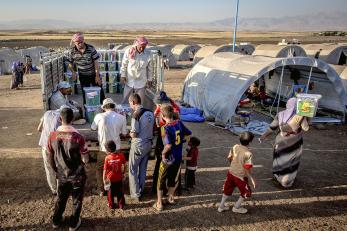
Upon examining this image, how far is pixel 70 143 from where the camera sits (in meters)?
5.41

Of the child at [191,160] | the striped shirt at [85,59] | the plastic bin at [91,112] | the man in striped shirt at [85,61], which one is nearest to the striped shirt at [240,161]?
the child at [191,160]

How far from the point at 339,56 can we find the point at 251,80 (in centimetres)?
2099

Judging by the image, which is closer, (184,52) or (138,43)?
(138,43)

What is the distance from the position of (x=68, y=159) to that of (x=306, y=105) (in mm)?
5070

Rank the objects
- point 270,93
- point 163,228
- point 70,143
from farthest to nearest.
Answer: point 270,93, point 163,228, point 70,143

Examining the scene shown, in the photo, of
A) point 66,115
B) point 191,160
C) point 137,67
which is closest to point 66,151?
point 66,115

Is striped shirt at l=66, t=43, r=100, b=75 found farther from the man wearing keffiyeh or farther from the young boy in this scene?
the young boy

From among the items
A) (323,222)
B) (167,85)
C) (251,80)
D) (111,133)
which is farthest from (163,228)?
(167,85)

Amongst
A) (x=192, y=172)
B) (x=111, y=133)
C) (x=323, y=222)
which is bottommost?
(x=323, y=222)

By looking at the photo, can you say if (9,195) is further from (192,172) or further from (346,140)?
(346,140)

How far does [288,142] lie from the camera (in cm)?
778

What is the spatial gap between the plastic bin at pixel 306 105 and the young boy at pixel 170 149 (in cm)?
270

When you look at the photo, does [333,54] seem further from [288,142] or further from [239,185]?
[239,185]

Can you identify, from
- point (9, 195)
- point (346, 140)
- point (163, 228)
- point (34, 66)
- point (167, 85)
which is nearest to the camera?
point (163, 228)
